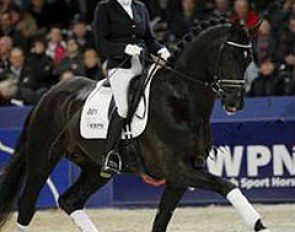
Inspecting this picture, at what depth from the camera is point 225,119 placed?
13.6 m

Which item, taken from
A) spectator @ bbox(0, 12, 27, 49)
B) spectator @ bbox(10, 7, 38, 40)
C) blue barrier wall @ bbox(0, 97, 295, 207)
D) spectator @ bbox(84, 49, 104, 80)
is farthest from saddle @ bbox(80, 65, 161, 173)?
spectator @ bbox(10, 7, 38, 40)

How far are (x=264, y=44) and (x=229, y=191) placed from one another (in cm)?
724

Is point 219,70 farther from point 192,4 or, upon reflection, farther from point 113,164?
point 192,4

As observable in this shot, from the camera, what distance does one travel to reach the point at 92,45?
1625cm

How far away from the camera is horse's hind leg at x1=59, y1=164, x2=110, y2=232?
9711 millimetres

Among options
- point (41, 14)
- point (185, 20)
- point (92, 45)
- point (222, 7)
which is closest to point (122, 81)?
point (222, 7)

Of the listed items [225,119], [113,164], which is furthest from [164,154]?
[225,119]

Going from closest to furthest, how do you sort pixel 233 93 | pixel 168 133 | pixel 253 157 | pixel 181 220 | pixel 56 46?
pixel 233 93, pixel 168 133, pixel 181 220, pixel 253 157, pixel 56 46

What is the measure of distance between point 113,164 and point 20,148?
1.53 meters

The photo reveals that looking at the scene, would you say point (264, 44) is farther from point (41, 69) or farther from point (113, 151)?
point (113, 151)

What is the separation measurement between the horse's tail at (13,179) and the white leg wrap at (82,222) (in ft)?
2.60

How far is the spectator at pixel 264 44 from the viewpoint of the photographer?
582 inches

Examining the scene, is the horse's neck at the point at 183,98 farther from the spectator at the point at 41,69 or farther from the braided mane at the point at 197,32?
the spectator at the point at 41,69

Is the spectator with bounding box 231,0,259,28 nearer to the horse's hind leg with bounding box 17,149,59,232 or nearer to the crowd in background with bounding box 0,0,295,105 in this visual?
the crowd in background with bounding box 0,0,295,105
